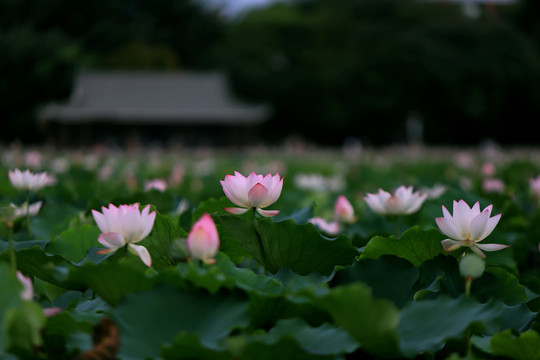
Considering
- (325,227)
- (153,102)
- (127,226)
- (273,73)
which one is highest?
(273,73)

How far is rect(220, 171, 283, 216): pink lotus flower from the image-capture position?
1016mm

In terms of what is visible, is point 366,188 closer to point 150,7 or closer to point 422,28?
point 422,28

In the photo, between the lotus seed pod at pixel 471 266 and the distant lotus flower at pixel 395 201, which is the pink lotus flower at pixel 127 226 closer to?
the lotus seed pod at pixel 471 266

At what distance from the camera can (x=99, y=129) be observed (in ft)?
79.7

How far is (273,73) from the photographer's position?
1139 inches

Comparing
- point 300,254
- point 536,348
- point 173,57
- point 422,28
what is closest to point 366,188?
point 300,254

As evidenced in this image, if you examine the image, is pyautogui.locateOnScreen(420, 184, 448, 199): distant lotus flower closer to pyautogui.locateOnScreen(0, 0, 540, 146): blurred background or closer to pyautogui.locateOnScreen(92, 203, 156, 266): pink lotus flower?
pyautogui.locateOnScreen(92, 203, 156, 266): pink lotus flower

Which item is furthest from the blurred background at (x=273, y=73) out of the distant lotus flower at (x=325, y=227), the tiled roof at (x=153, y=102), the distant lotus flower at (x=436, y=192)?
the distant lotus flower at (x=325, y=227)

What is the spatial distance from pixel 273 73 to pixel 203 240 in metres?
28.6

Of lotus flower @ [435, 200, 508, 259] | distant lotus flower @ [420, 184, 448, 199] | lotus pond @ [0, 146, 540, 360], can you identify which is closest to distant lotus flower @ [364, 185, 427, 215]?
lotus pond @ [0, 146, 540, 360]

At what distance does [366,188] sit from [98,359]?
10.1 ft

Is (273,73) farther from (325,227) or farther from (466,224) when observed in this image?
(466,224)

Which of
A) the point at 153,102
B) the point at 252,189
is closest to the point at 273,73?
the point at 153,102

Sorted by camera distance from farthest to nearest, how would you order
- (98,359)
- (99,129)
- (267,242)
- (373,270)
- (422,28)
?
1. (422,28)
2. (99,129)
3. (267,242)
4. (373,270)
5. (98,359)
